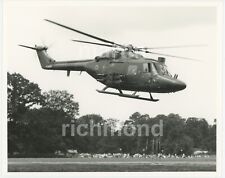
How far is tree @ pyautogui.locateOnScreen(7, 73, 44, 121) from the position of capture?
35.4 ft

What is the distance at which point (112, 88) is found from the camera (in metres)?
10.9

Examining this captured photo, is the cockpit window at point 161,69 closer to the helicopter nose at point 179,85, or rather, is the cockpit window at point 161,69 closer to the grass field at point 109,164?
the helicopter nose at point 179,85

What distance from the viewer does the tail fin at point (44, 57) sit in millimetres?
10805

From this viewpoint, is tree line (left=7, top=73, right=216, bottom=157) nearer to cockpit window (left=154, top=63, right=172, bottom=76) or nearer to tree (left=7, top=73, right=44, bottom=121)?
tree (left=7, top=73, right=44, bottom=121)

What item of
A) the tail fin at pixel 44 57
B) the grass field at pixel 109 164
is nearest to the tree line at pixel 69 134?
the grass field at pixel 109 164

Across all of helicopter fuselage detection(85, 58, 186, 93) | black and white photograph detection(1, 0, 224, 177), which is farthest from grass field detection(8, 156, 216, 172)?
helicopter fuselage detection(85, 58, 186, 93)

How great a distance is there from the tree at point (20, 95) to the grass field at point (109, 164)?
787 mm

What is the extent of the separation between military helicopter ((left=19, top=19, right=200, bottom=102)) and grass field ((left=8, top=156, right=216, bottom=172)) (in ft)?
3.40

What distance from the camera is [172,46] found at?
10859mm
